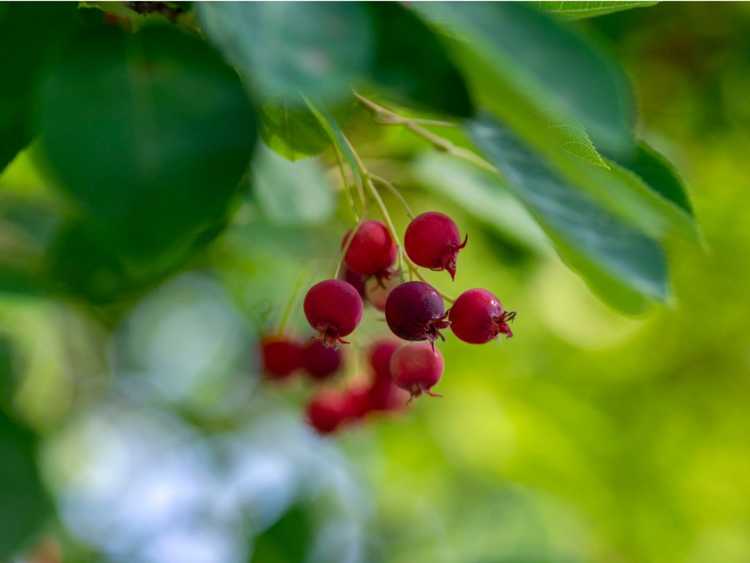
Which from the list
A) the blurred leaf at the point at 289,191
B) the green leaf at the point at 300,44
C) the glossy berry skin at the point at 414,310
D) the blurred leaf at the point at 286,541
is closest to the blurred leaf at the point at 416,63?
the green leaf at the point at 300,44

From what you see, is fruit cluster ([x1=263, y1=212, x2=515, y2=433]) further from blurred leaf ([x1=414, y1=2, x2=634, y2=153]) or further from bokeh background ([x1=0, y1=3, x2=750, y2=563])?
bokeh background ([x1=0, y1=3, x2=750, y2=563])

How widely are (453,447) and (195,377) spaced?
71cm

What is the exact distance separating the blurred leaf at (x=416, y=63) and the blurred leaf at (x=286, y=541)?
1.57m

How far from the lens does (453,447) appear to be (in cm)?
334

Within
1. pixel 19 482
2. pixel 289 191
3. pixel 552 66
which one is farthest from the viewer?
pixel 289 191

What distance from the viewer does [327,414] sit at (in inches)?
80.4

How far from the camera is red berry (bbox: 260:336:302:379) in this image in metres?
1.87

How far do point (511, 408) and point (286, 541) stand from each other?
122 centimetres

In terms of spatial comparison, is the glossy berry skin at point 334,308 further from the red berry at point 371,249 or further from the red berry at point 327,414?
the red berry at point 327,414

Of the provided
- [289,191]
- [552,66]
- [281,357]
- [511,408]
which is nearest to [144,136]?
[552,66]

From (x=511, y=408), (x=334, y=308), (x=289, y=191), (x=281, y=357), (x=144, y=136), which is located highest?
(x=144, y=136)

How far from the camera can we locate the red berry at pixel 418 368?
1372 millimetres

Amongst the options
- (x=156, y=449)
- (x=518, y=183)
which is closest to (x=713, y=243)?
(x=156, y=449)

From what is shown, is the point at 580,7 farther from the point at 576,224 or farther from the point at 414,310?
the point at 414,310
